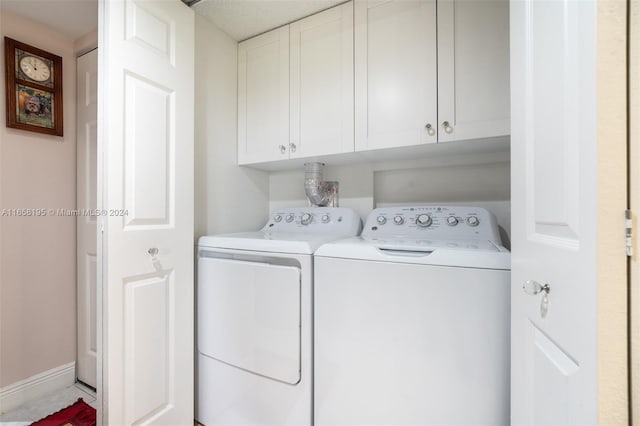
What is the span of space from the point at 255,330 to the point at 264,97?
4.52 ft

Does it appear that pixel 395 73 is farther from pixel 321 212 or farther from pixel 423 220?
pixel 321 212

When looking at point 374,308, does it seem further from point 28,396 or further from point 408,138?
point 28,396

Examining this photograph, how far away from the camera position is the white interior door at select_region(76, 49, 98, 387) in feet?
6.25

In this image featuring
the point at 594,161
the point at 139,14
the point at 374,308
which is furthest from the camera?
the point at 139,14

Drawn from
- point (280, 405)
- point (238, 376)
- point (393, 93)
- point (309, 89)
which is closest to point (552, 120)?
point (393, 93)

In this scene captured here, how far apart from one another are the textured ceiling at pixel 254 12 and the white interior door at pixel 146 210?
0.24 m

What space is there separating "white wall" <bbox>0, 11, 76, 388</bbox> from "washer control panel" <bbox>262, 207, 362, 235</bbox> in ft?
4.43

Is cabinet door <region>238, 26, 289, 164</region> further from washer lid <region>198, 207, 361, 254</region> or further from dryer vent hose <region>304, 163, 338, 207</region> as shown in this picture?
washer lid <region>198, 207, 361, 254</region>

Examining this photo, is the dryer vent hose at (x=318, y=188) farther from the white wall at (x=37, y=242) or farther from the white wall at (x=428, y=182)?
the white wall at (x=37, y=242)

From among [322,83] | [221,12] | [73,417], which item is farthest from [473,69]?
[73,417]

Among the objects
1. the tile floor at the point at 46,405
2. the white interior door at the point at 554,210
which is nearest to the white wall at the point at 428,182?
the white interior door at the point at 554,210

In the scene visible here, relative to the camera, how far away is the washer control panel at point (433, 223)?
139 cm

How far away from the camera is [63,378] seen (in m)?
1.87

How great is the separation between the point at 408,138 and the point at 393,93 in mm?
247
